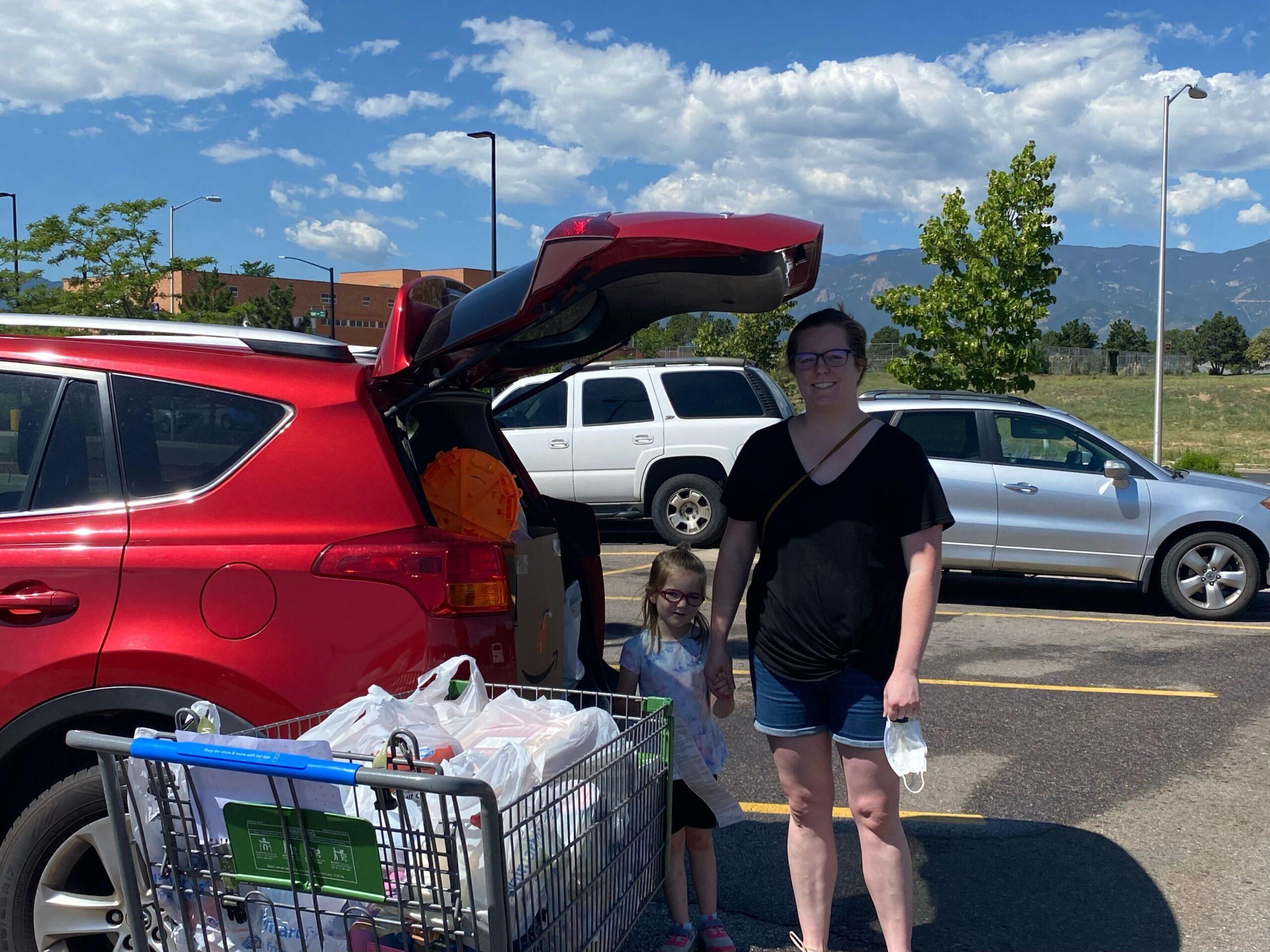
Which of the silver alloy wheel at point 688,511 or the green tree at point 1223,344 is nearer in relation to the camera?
the silver alloy wheel at point 688,511

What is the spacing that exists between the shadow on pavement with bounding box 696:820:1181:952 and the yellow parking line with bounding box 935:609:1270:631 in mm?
4427

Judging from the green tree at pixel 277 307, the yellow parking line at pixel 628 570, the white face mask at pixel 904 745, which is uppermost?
the green tree at pixel 277 307

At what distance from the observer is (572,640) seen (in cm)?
381

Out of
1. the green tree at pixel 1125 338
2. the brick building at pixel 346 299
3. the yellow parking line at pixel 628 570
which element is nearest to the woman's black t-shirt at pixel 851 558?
the yellow parking line at pixel 628 570


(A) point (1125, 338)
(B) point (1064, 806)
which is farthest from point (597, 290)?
(A) point (1125, 338)

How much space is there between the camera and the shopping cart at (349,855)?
1966mm

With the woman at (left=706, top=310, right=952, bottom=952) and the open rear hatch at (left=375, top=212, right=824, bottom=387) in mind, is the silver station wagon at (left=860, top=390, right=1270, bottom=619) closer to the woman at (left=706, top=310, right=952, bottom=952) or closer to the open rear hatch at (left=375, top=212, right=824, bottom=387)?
the woman at (left=706, top=310, right=952, bottom=952)

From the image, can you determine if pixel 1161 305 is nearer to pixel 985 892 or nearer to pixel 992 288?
pixel 992 288

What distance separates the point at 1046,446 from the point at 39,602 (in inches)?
326

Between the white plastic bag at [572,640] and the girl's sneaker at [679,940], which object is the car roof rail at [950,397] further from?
the girl's sneaker at [679,940]

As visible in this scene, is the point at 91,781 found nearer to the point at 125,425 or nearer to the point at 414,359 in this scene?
the point at 125,425

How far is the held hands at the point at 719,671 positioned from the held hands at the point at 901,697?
1.78 ft

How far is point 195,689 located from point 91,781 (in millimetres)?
321

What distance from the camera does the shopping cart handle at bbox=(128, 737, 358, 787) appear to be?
1.92 meters
